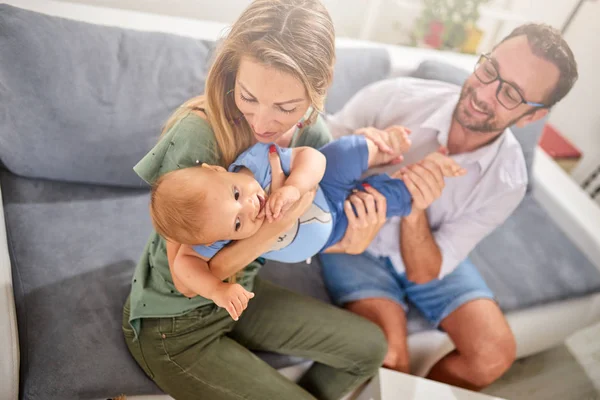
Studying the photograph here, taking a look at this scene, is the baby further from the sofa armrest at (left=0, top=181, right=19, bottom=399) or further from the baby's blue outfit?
the sofa armrest at (left=0, top=181, right=19, bottom=399)

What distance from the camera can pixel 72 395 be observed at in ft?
3.06

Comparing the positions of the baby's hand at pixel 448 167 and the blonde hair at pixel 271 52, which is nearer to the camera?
the blonde hair at pixel 271 52

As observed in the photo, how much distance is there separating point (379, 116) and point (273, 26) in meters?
0.52

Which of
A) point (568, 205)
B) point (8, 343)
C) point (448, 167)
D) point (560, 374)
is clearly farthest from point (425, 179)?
point (560, 374)

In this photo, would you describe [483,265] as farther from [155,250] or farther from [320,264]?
[155,250]

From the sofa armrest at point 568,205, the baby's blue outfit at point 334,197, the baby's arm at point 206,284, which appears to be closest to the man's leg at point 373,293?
the baby's blue outfit at point 334,197

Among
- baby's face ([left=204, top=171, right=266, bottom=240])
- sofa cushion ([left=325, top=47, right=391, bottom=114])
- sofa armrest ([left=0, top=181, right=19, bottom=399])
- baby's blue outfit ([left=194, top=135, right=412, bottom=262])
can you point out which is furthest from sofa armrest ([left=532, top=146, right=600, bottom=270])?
sofa armrest ([left=0, top=181, right=19, bottom=399])

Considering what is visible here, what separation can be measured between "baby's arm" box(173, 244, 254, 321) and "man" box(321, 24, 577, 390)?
0.42 m

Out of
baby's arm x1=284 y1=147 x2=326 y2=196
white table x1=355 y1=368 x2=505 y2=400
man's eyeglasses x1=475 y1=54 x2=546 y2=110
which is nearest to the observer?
baby's arm x1=284 y1=147 x2=326 y2=196

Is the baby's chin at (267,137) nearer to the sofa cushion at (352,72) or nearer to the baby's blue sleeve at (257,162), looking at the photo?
the baby's blue sleeve at (257,162)

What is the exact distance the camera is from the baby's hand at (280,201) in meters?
0.73

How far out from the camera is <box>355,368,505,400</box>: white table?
110 centimetres

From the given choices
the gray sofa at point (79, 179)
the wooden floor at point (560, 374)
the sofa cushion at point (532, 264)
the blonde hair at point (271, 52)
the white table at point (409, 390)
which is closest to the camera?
the blonde hair at point (271, 52)

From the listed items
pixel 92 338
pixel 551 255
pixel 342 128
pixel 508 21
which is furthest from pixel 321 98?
pixel 551 255
